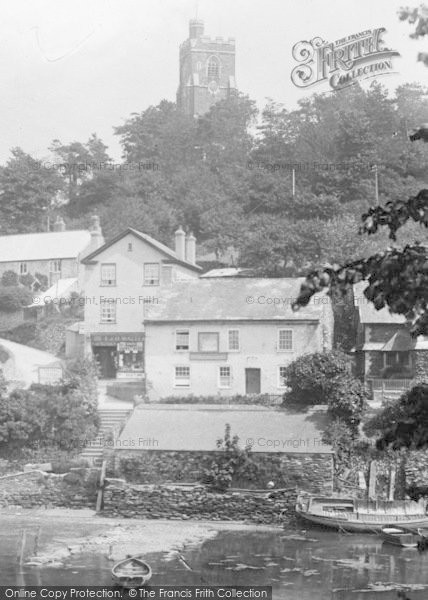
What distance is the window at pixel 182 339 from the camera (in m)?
46.8

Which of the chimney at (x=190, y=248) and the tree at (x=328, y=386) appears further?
the chimney at (x=190, y=248)

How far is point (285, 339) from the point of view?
46.3 metres

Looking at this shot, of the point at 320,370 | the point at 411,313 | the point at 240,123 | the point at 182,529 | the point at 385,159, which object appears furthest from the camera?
the point at 240,123

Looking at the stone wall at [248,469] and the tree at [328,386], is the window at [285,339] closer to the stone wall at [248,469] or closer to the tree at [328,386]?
the tree at [328,386]

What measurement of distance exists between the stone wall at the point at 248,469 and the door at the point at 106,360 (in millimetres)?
14031

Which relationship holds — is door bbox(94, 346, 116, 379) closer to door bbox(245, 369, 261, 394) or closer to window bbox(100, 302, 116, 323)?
window bbox(100, 302, 116, 323)

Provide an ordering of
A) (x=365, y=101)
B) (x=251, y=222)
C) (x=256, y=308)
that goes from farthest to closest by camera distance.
→ (x=365, y=101)
(x=251, y=222)
(x=256, y=308)

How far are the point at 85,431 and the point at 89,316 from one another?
40.0ft

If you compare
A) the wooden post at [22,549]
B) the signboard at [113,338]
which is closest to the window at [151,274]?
the signboard at [113,338]

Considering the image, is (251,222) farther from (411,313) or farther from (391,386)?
(411,313)

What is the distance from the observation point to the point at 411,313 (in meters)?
9.51

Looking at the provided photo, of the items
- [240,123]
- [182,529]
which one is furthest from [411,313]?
[240,123]

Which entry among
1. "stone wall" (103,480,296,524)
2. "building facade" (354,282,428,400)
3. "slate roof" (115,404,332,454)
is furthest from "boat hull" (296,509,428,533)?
"building facade" (354,282,428,400)

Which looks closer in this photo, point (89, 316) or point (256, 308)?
point (256, 308)
